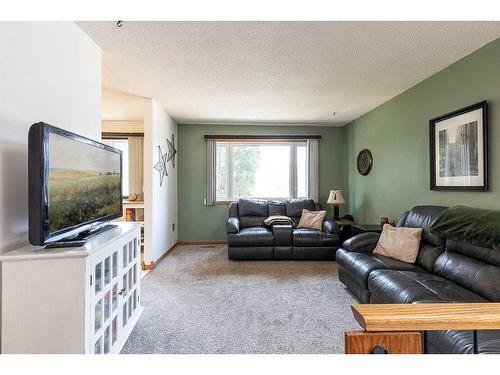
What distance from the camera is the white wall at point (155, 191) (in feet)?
12.0

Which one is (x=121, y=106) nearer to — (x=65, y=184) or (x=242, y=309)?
(x=65, y=184)

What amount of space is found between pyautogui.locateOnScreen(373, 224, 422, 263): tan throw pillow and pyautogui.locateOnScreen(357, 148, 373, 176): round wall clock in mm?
1831

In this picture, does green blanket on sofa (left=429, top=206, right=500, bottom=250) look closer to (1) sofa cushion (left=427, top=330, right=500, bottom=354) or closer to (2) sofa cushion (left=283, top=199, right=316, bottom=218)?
(1) sofa cushion (left=427, top=330, right=500, bottom=354)

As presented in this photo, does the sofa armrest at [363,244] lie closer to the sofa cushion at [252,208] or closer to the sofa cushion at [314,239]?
the sofa cushion at [314,239]

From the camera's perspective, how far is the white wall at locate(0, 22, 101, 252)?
4.48 ft

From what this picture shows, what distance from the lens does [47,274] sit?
129cm

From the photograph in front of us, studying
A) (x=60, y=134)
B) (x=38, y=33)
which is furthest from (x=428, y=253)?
(x=38, y=33)

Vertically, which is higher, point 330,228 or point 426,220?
point 426,220

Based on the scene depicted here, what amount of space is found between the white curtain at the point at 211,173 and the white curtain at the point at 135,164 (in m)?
1.35

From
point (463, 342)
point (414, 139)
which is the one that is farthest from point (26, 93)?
point (414, 139)

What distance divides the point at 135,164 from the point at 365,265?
459 centimetres

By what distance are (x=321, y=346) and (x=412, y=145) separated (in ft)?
8.79

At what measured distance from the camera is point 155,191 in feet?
12.5

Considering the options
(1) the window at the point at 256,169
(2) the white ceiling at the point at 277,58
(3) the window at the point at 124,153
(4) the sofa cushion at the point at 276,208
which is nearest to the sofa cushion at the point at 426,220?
(2) the white ceiling at the point at 277,58
